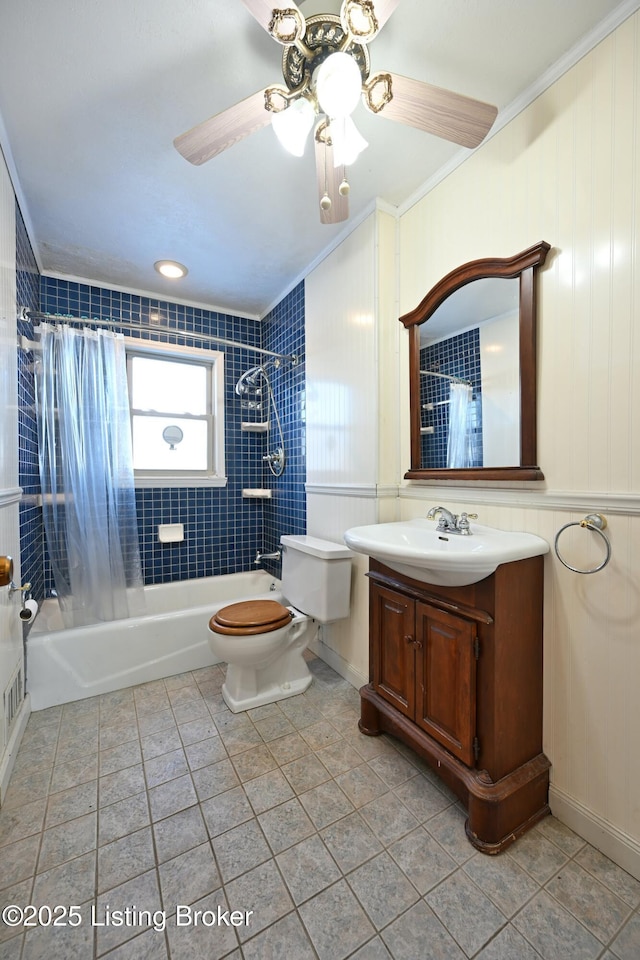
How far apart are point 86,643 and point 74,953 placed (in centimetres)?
126

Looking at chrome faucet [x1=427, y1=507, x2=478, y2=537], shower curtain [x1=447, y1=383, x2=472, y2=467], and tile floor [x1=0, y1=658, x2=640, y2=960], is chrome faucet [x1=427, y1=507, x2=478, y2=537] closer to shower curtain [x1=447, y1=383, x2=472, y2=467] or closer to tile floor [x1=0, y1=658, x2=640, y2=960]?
shower curtain [x1=447, y1=383, x2=472, y2=467]

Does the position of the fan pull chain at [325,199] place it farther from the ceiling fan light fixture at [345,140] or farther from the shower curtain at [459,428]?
the shower curtain at [459,428]

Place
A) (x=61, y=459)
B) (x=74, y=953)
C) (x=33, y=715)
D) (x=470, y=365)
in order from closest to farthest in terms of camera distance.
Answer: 1. (x=74, y=953)
2. (x=470, y=365)
3. (x=33, y=715)
4. (x=61, y=459)

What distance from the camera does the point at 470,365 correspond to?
1.56 metres

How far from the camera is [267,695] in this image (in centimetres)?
189

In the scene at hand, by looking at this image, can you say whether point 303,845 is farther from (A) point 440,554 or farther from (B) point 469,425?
(B) point 469,425

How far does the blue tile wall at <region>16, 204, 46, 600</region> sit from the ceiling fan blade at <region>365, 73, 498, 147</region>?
1.70 meters

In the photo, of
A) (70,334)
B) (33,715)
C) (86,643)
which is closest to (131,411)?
(70,334)

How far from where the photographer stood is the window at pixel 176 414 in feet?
9.08

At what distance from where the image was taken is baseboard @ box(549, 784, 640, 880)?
1.08 m

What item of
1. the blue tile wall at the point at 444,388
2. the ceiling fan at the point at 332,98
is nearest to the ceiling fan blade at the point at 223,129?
the ceiling fan at the point at 332,98

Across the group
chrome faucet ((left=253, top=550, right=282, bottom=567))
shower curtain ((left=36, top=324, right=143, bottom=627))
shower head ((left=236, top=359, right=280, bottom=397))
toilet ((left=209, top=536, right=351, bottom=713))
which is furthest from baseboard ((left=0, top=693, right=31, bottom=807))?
shower head ((left=236, top=359, right=280, bottom=397))

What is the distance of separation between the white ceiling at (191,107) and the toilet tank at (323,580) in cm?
168

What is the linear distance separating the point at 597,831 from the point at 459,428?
4.46 ft
